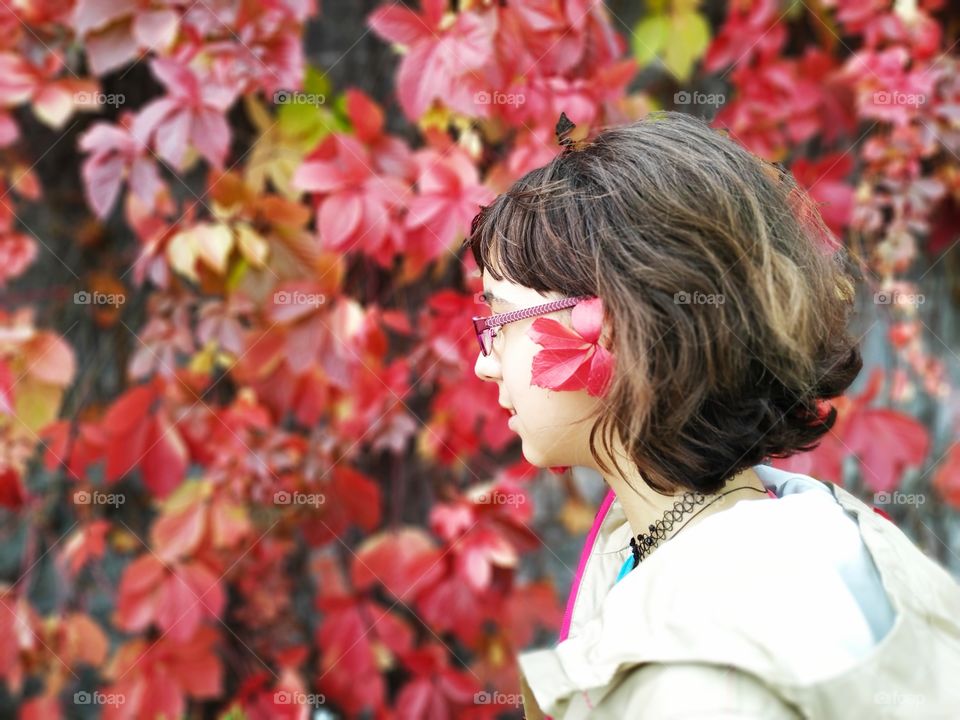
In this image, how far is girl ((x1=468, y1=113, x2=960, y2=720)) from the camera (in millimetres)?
705

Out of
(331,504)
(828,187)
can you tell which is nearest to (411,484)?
(331,504)

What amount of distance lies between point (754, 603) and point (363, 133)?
111 centimetres

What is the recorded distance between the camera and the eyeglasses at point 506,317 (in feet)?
2.95

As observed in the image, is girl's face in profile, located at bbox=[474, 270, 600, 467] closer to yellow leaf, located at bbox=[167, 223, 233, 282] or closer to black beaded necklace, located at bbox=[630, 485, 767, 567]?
black beaded necklace, located at bbox=[630, 485, 767, 567]

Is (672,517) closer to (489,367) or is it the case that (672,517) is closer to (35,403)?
(489,367)

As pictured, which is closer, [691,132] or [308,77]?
[691,132]

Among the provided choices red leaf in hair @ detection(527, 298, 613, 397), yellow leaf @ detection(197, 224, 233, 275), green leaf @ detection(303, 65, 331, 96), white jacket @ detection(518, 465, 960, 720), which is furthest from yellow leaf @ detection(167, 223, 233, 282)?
white jacket @ detection(518, 465, 960, 720)

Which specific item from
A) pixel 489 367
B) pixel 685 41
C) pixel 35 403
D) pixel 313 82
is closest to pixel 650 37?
pixel 685 41

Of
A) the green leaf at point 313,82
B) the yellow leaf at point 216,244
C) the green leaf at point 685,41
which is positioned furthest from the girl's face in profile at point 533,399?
the green leaf at point 685,41

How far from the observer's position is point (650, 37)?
1.86 m

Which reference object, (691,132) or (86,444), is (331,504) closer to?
(86,444)

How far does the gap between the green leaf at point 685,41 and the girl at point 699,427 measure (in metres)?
0.90

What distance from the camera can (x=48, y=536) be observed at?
2244 mm

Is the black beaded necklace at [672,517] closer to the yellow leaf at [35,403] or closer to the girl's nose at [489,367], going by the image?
the girl's nose at [489,367]
